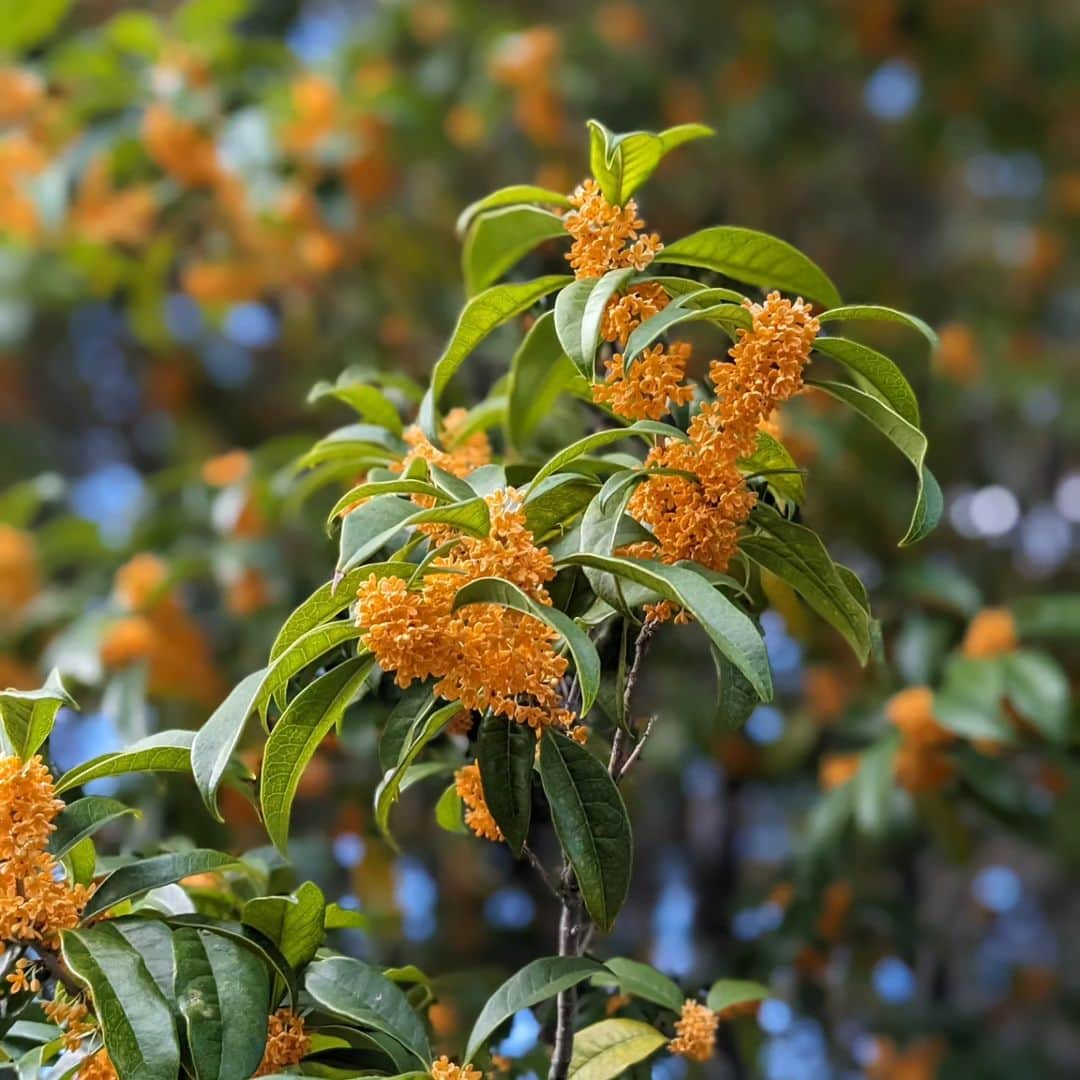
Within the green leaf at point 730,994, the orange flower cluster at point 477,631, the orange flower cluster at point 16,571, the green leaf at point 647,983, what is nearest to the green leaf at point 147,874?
the orange flower cluster at point 477,631

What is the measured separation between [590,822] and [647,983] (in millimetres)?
227

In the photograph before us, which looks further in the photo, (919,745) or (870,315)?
(919,745)

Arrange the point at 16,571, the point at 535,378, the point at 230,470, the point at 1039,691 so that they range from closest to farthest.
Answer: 1. the point at 535,378
2. the point at 1039,691
3. the point at 230,470
4. the point at 16,571

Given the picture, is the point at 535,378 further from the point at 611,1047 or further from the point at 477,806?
the point at 611,1047

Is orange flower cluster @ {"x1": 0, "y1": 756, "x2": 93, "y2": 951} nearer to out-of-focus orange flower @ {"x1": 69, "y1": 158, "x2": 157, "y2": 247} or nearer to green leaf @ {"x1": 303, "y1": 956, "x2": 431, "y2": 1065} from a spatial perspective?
green leaf @ {"x1": 303, "y1": 956, "x2": 431, "y2": 1065}

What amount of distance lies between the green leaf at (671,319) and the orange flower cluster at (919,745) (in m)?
0.98

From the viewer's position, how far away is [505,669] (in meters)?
0.81

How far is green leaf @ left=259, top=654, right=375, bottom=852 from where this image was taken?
86cm

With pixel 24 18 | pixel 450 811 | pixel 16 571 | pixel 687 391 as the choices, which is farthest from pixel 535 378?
pixel 24 18

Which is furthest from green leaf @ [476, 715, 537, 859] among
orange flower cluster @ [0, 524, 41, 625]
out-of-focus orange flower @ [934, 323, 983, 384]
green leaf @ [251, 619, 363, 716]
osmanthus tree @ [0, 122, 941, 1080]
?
out-of-focus orange flower @ [934, 323, 983, 384]

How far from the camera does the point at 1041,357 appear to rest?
3.07 meters

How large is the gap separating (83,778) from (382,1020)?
0.84 ft

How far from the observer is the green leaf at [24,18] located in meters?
2.36

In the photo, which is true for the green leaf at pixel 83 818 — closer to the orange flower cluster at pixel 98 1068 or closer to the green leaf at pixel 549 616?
the orange flower cluster at pixel 98 1068
